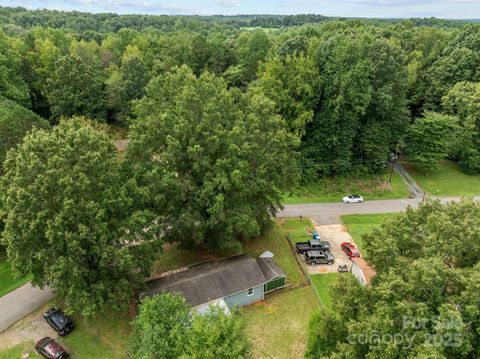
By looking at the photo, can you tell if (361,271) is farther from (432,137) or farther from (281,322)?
(432,137)

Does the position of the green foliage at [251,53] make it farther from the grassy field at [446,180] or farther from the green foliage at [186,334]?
the green foliage at [186,334]

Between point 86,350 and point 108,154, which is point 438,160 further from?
point 86,350

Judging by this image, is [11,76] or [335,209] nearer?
[335,209]

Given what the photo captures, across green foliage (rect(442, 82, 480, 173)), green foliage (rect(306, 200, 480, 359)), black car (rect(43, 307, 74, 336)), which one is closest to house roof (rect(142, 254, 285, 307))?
black car (rect(43, 307, 74, 336))

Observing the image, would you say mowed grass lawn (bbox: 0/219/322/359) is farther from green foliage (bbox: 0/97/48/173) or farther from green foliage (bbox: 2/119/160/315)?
green foliage (bbox: 0/97/48/173)

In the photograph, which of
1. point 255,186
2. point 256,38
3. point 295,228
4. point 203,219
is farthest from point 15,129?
point 256,38

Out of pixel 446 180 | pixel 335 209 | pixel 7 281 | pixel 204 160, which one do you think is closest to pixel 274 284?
pixel 204 160
